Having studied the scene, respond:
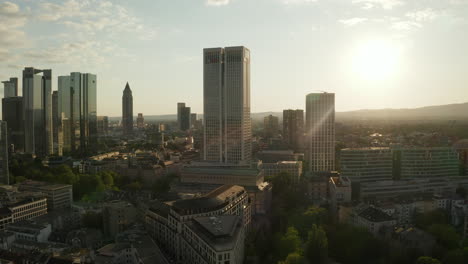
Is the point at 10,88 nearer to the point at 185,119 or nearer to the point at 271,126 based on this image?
the point at 271,126

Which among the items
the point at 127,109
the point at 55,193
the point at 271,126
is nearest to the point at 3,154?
the point at 55,193

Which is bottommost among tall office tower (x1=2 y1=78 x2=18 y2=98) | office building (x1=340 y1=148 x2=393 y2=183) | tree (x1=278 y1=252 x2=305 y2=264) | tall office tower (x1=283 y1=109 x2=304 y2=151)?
tree (x1=278 y1=252 x2=305 y2=264)

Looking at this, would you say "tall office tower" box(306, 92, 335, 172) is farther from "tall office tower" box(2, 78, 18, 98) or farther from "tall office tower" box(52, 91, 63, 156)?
"tall office tower" box(2, 78, 18, 98)

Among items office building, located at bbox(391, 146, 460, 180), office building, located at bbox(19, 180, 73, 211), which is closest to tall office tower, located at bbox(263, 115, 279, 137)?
office building, located at bbox(391, 146, 460, 180)

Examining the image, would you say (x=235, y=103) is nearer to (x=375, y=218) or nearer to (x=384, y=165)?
(x=384, y=165)

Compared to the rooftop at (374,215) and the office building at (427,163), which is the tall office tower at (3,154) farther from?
the office building at (427,163)

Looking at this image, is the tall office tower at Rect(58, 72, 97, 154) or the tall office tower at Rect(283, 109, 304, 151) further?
the tall office tower at Rect(58, 72, 97, 154)

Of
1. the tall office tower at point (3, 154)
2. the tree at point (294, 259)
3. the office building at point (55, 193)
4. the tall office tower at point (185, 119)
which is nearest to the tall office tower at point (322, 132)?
the tree at point (294, 259)
